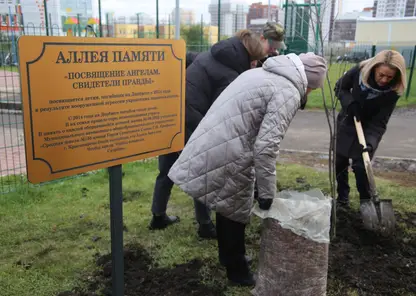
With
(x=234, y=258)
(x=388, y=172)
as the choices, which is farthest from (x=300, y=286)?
(x=388, y=172)

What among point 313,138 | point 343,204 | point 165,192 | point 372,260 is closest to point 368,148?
point 343,204

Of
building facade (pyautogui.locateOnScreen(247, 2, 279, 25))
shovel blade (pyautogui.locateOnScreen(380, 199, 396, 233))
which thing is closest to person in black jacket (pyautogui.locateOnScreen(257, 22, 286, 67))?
shovel blade (pyautogui.locateOnScreen(380, 199, 396, 233))

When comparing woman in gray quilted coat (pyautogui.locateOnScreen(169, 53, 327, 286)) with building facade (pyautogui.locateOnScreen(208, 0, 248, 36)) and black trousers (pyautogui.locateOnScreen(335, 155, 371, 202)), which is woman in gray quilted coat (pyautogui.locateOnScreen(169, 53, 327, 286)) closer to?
black trousers (pyautogui.locateOnScreen(335, 155, 371, 202))

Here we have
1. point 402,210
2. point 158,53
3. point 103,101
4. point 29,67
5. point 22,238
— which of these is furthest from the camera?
point 402,210

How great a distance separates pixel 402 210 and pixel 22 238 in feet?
11.4

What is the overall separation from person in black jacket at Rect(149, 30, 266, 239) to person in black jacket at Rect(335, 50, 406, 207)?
1040mm

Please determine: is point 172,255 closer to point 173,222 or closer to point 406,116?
point 173,222

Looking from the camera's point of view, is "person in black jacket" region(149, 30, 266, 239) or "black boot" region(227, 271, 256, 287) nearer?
"black boot" region(227, 271, 256, 287)

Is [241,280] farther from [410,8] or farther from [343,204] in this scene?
[410,8]

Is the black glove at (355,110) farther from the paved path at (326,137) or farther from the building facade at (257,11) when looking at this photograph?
the building facade at (257,11)

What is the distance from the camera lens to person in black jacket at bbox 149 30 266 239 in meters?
3.04

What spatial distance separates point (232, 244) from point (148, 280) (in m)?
0.63

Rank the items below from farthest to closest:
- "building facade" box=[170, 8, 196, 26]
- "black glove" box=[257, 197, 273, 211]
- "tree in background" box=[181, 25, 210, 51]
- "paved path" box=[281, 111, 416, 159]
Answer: "building facade" box=[170, 8, 196, 26] → "tree in background" box=[181, 25, 210, 51] → "paved path" box=[281, 111, 416, 159] → "black glove" box=[257, 197, 273, 211]

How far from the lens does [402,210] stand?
161 inches
